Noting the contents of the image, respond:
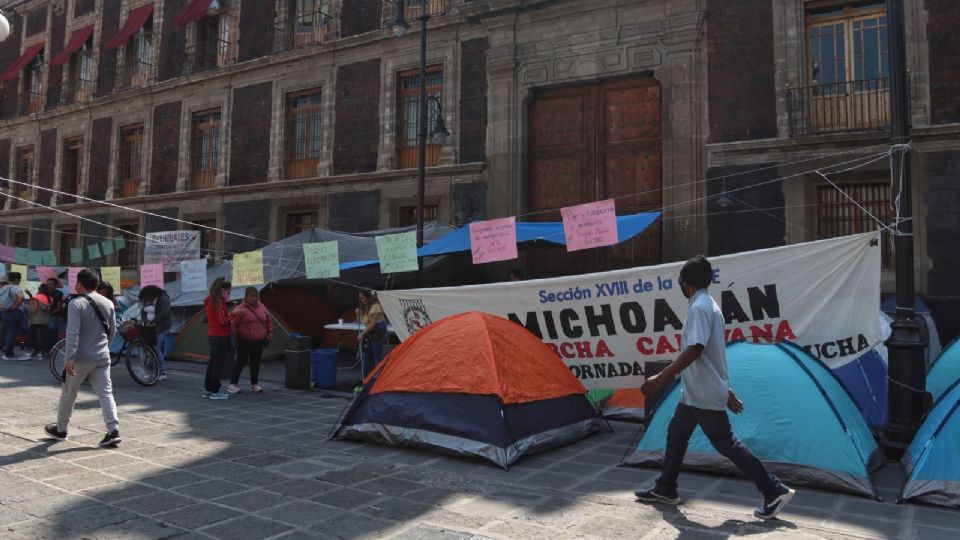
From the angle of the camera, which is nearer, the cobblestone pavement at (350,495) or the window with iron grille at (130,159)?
the cobblestone pavement at (350,495)

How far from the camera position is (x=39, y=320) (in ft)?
47.5

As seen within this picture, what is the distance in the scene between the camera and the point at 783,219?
12273 mm

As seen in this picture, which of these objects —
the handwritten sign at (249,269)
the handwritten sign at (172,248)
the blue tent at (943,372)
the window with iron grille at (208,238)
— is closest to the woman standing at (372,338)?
the handwritten sign at (249,269)

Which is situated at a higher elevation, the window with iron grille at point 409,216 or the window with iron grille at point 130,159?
the window with iron grille at point 130,159

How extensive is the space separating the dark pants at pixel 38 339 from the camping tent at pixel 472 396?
10997 millimetres

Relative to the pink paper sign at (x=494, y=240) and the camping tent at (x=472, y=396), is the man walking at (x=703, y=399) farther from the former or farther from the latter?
the pink paper sign at (x=494, y=240)

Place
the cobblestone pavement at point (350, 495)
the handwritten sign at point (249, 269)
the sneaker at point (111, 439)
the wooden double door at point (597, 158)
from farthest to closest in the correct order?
the wooden double door at point (597, 158)
the handwritten sign at point (249, 269)
the sneaker at point (111, 439)
the cobblestone pavement at point (350, 495)

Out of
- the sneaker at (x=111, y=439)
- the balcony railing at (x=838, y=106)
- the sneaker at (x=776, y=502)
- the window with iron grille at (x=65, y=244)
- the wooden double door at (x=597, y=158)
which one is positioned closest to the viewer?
the sneaker at (x=776, y=502)

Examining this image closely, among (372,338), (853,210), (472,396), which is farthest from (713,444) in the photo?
(853,210)

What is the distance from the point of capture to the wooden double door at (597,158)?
13.9 m

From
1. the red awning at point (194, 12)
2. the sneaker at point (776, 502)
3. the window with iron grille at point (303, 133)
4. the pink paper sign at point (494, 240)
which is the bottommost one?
the sneaker at point (776, 502)

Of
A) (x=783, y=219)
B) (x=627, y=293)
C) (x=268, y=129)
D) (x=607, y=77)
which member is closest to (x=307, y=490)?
(x=627, y=293)

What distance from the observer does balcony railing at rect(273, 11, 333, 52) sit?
18594mm

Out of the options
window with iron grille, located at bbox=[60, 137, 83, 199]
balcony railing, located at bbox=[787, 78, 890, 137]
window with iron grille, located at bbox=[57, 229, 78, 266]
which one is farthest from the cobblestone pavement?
window with iron grille, located at bbox=[60, 137, 83, 199]
